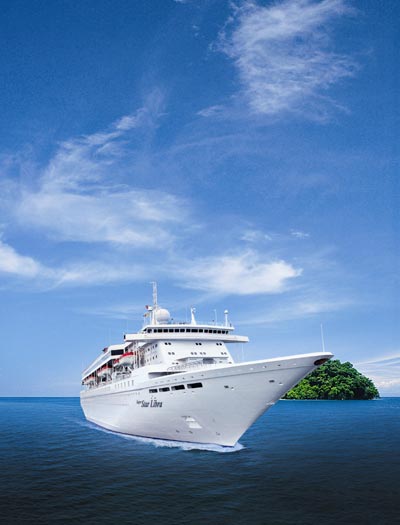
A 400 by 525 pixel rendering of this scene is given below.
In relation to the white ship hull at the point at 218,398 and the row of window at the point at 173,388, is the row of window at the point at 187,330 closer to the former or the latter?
the white ship hull at the point at 218,398

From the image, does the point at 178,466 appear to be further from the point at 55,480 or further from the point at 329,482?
the point at 329,482

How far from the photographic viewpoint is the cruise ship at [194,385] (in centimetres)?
2338

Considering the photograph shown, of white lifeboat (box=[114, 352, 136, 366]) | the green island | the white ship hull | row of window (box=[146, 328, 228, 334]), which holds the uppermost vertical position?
row of window (box=[146, 328, 228, 334])

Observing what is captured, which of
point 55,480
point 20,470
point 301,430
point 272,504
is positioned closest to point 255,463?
point 272,504

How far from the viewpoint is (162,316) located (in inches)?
1500

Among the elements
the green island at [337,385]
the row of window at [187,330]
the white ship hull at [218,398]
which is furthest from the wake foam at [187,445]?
the green island at [337,385]

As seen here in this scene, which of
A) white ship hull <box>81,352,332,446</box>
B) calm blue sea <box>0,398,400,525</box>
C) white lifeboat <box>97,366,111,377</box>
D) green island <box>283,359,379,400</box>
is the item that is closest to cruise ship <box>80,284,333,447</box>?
white ship hull <box>81,352,332,446</box>

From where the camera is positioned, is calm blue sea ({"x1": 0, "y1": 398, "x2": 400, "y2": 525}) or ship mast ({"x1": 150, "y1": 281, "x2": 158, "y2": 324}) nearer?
calm blue sea ({"x1": 0, "y1": 398, "x2": 400, "y2": 525})

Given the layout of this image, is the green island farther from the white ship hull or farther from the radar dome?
the white ship hull

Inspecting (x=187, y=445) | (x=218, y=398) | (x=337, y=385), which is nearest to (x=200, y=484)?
(x=218, y=398)

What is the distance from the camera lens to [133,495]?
18.1 m

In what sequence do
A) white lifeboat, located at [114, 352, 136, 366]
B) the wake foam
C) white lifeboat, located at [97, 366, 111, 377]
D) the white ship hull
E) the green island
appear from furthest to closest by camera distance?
the green island → white lifeboat, located at [97, 366, 111, 377] → white lifeboat, located at [114, 352, 136, 366] → the wake foam → the white ship hull

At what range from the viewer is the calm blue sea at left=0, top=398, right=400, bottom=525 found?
1575 cm

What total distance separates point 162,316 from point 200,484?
19.7 meters
